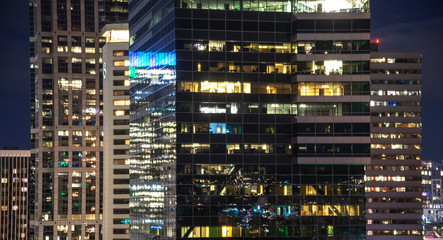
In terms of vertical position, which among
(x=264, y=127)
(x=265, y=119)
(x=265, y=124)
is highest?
(x=265, y=119)

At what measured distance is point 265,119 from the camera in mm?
168250

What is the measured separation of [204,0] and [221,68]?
13327mm

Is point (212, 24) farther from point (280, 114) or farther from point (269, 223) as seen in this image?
point (269, 223)

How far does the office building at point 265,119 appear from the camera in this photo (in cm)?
16475

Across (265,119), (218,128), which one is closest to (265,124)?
(265,119)

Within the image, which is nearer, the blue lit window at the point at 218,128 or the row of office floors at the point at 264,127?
the row of office floors at the point at 264,127

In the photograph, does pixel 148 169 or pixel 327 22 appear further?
pixel 148 169

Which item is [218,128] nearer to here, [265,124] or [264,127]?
[264,127]

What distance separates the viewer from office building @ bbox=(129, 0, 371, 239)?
541ft

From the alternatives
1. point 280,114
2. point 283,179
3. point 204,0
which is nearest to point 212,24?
point 204,0

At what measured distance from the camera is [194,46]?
542 feet

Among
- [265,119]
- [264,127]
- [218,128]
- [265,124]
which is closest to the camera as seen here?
[218,128]

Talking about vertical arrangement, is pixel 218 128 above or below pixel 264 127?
below

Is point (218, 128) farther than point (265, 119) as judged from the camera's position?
No
